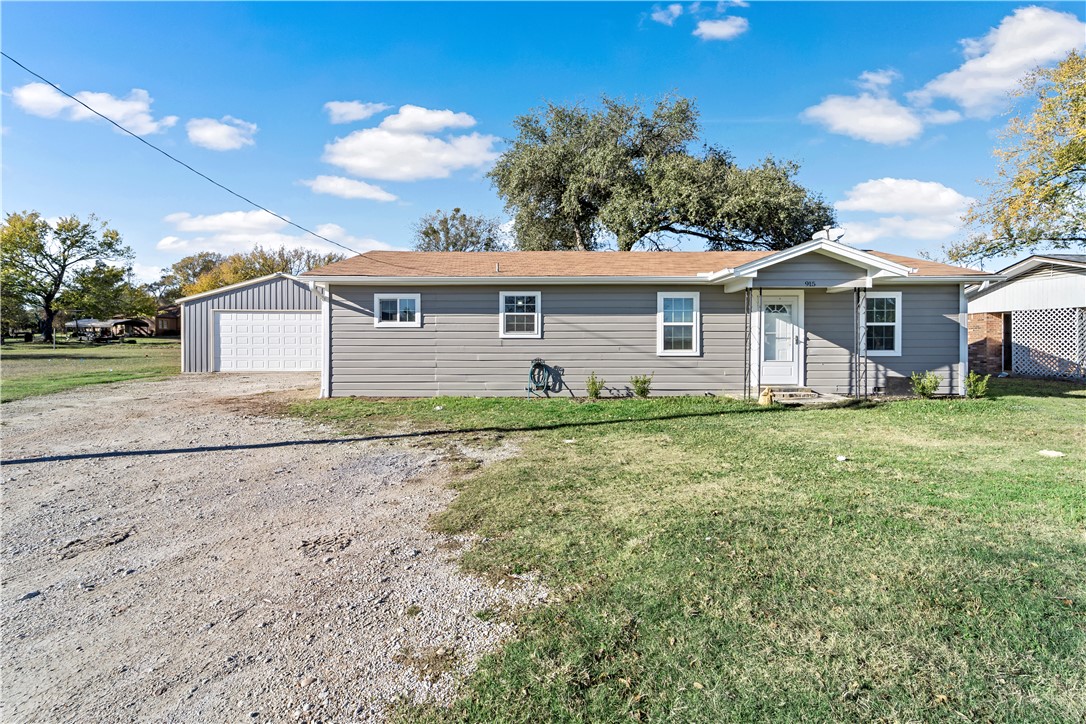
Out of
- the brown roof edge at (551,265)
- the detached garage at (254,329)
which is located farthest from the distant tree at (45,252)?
the brown roof edge at (551,265)

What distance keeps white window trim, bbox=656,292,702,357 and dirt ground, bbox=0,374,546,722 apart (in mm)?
6460

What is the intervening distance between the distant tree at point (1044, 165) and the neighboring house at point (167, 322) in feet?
198

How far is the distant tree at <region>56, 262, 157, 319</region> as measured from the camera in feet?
117

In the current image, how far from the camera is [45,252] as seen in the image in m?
34.7

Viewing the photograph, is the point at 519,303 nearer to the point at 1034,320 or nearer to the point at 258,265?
the point at 1034,320

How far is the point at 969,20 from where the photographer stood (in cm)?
1404

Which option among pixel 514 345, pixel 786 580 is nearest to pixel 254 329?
pixel 514 345

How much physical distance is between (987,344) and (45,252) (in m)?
50.2

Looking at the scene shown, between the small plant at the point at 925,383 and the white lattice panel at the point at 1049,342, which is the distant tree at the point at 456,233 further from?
the small plant at the point at 925,383

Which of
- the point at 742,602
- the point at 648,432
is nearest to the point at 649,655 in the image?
the point at 742,602

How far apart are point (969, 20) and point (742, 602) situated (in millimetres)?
18225

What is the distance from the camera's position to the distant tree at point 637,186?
20266 millimetres

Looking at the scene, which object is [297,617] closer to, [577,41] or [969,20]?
[577,41]

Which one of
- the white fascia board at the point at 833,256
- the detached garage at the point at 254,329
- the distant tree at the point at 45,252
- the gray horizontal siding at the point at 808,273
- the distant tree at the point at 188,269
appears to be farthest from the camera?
the distant tree at the point at 188,269
